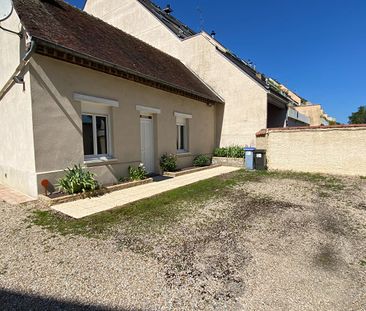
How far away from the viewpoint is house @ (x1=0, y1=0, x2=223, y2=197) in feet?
19.6

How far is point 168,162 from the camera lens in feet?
33.5

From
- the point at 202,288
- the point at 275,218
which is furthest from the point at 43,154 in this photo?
the point at 275,218

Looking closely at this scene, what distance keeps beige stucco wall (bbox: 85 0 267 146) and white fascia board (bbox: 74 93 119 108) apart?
7.82 metres

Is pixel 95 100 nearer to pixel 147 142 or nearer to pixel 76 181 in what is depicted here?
pixel 76 181

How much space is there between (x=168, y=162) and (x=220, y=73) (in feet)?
23.2

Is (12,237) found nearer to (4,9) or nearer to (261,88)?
(4,9)

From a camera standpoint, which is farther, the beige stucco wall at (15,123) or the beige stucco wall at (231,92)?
the beige stucco wall at (231,92)

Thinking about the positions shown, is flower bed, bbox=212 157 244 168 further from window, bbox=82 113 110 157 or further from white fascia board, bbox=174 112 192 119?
window, bbox=82 113 110 157

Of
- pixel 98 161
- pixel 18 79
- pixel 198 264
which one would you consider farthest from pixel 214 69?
pixel 198 264

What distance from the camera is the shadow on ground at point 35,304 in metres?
2.23

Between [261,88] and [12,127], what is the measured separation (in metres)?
11.5

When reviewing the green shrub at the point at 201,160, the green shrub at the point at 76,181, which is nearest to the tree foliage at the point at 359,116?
the green shrub at the point at 201,160

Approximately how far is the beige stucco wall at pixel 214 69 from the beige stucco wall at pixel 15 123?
10.3m

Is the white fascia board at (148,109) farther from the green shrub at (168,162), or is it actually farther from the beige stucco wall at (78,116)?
the green shrub at (168,162)
